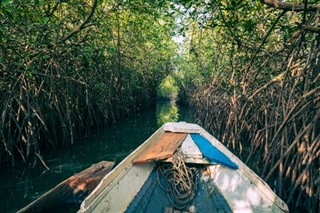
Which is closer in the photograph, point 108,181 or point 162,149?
point 108,181

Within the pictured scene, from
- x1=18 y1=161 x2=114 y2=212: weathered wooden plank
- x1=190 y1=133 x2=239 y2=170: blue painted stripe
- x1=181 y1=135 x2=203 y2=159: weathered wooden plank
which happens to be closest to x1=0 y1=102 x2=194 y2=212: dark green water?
x1=18 y1=161 x2=114 y2=212: weathered wooden plank

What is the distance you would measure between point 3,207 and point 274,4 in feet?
15.6

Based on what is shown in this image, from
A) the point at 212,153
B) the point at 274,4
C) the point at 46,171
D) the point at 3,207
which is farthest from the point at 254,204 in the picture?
the point at 46,171

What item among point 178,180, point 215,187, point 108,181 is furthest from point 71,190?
point 215,187

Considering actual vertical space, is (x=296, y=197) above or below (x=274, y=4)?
below

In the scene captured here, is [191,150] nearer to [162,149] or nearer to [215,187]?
[162,149]

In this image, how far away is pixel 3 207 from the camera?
480 centimetres

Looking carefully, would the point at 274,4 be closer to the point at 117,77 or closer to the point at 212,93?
the point at 212,93

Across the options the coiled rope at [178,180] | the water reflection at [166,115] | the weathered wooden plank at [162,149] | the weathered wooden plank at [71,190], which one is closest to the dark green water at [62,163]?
the weathered wooden plank at [71,190]

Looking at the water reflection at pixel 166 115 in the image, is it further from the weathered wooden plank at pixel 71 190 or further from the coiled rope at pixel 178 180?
the coiled rope at pixel 178 180

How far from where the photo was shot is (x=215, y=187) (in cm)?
427

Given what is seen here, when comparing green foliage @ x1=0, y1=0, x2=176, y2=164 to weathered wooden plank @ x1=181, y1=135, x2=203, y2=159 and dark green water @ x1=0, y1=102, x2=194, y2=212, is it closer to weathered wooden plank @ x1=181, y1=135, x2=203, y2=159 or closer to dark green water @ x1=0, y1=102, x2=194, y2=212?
dark green water @ x1=0, y1=102, x2=194, y2=212

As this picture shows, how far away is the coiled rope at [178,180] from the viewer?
4164mm

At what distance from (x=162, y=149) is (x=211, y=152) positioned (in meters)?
0.74
